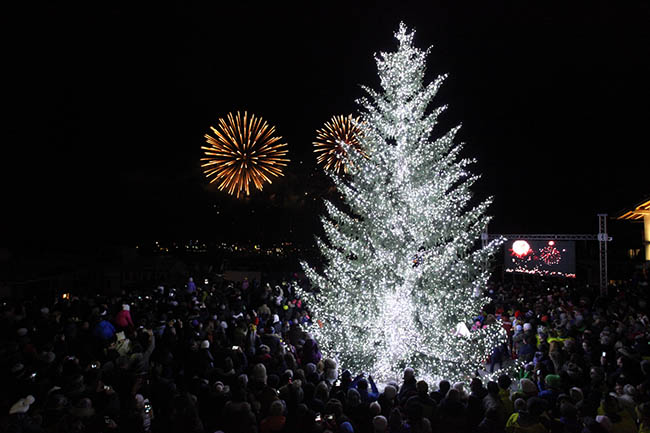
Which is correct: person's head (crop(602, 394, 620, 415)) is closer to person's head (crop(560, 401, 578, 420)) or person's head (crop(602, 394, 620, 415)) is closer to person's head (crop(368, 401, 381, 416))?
person's head (crop(560, 401, 578, 420))

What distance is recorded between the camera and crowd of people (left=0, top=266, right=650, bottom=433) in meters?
5.30

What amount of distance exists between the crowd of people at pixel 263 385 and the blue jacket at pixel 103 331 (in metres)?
0.02

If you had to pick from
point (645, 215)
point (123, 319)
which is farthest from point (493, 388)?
point (645, 215)

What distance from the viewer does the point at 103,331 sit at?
938cm

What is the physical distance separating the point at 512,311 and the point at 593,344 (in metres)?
5.48

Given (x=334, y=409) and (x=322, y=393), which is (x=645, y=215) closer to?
(x=322, y=393)

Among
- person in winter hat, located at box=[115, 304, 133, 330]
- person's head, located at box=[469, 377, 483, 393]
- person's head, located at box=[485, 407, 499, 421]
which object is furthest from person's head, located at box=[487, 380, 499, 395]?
person in winter hat, located at box=[115, 304, 133, 330]

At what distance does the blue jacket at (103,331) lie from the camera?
931 centimetres

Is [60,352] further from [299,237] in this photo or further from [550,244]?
[299,237]

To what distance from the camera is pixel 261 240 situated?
150 ft

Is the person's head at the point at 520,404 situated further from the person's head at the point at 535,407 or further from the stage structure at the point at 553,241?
the stage structure at the point at 553,241

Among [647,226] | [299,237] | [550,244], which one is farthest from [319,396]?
[299,237]

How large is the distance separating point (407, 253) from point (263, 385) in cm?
440

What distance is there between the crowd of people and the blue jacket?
0.07ft
